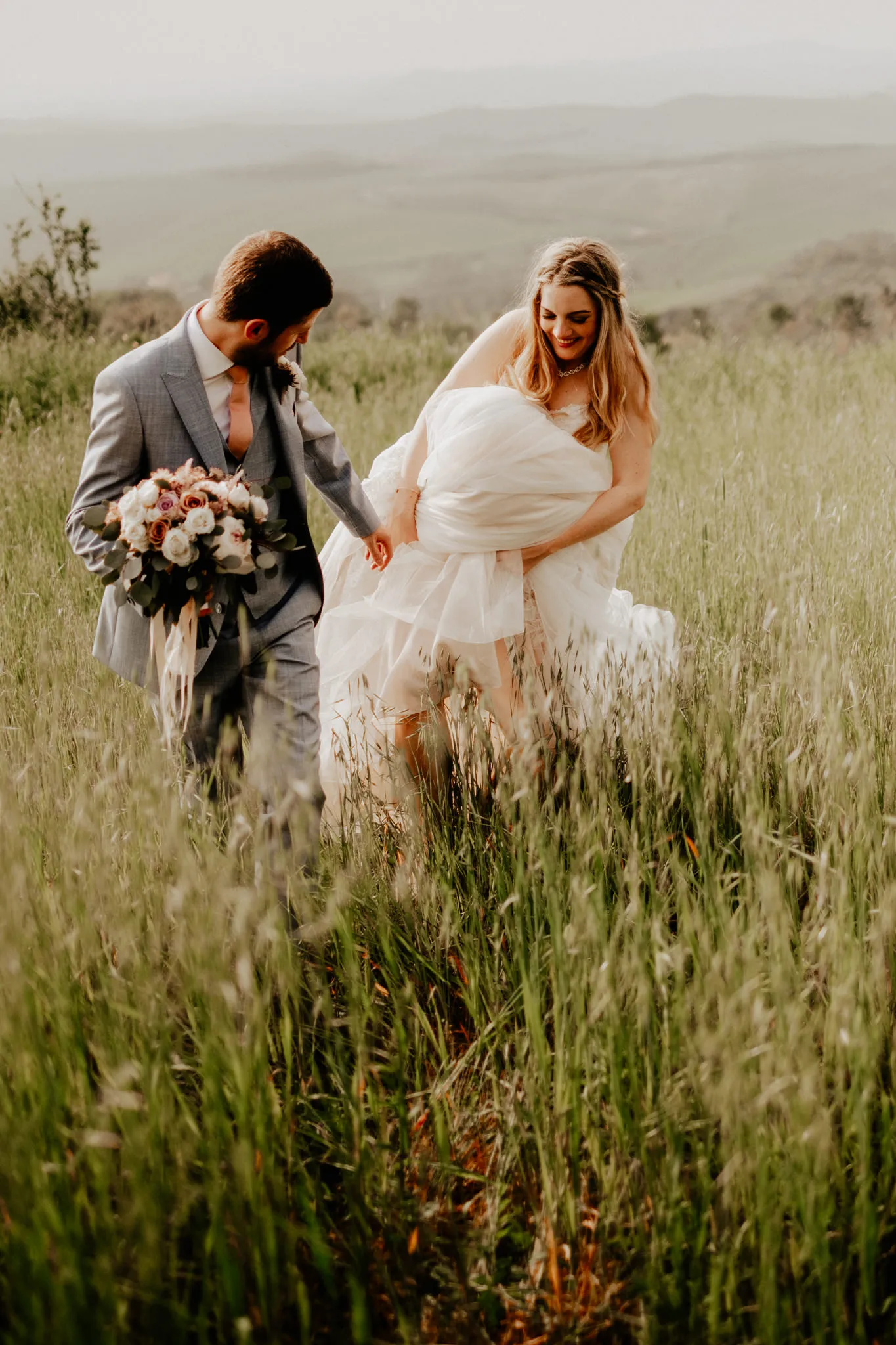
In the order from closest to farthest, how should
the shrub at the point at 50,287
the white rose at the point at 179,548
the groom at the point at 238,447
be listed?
→ 1. the white rose at the point at 179,548
2. the groom at the point at 238,447
3. the shrub at the point at 50,287

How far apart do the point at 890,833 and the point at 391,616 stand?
6.46 ft

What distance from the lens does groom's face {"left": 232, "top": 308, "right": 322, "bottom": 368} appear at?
8.14 ft

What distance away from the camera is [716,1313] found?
52.8 inches

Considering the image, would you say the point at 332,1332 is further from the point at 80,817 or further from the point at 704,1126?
the point at 80,817

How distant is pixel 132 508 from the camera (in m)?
2.32

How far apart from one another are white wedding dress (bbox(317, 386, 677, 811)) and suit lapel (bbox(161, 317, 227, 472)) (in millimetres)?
985

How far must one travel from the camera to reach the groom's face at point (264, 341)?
8.14 ft

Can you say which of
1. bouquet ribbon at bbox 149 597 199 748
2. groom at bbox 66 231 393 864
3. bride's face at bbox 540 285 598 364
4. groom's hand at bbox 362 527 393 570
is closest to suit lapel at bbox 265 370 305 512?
groom at bbox 66 231 393 864

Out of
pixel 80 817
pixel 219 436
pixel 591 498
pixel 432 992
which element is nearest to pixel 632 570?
pixel 591 498

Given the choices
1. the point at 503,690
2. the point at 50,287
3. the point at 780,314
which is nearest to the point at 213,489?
the point at 503,690

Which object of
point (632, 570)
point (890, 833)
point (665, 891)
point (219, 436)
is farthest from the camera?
point (632, 570)

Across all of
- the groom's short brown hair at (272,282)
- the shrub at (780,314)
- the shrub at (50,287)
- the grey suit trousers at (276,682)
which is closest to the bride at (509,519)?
the grey suit trousers at (276,682)

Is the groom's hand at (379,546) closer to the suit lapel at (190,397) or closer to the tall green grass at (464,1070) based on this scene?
the suit lapel at (190,397)

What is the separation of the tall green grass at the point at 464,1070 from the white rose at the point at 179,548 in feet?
1.23
